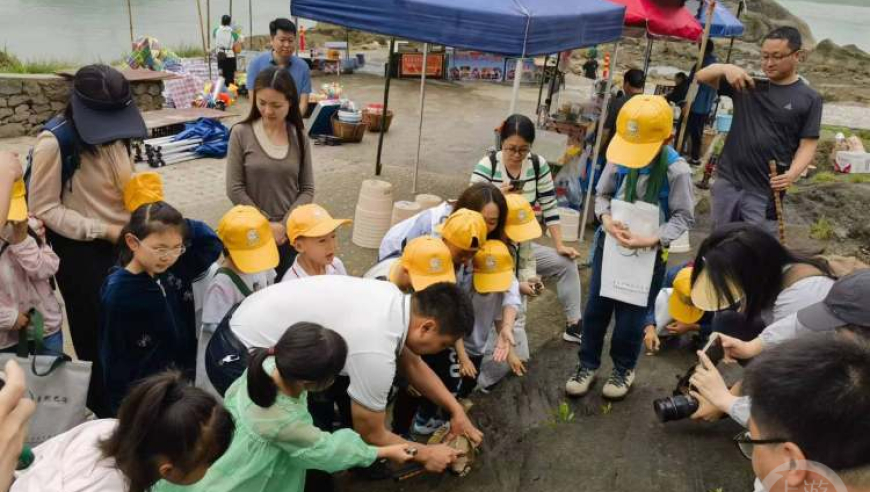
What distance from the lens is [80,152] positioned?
2.66 meters

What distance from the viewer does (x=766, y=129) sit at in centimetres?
386

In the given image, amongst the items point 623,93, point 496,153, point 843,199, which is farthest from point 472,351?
point 843,199

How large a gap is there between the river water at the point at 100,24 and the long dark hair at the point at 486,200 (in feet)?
50.1

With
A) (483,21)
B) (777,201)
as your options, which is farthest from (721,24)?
(777,201)

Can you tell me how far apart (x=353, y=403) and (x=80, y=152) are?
165 centimetres

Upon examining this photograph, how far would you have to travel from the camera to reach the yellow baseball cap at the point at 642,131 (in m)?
3.02

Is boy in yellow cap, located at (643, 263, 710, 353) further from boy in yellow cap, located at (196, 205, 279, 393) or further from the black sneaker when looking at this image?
boy in yellow cap, located at (196, 205, 279, 393)

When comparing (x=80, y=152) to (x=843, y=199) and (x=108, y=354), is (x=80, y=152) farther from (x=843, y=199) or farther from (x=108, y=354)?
(x=843, y=199)

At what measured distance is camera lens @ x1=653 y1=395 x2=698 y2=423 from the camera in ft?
9.95

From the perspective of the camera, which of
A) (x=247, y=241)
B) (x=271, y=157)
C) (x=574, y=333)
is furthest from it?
(x=574, y=333)

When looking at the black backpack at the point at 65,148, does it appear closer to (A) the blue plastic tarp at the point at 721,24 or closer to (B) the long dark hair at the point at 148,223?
(B) the long dark hair at the point at 148,223

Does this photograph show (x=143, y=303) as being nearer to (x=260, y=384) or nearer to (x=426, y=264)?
(x=260, y=384)

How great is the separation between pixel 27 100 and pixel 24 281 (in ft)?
23.3

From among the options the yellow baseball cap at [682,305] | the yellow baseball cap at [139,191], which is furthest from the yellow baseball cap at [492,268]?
the yellow baseball cap at [139,191]
